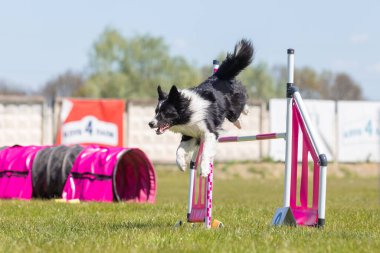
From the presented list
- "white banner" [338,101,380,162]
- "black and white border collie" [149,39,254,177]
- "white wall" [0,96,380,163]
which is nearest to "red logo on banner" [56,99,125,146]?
"white wall" [0,96,380,163]

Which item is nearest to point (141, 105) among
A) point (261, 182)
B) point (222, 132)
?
point (261, 182)

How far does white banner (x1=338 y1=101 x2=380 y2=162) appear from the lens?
1014 inches

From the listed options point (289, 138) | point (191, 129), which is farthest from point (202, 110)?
point (289, 138)

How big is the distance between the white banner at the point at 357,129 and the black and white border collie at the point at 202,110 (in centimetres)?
1908

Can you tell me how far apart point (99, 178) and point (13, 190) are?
1.53m

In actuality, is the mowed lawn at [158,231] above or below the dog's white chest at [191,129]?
below

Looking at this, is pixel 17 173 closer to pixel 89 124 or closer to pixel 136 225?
pixel 136 225

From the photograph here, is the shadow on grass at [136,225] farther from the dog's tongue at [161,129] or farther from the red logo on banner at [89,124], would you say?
the red logo on banner at [89,124]

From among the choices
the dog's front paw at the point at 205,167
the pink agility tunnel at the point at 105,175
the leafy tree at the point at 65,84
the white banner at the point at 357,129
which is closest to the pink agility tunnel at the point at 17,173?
the pink agility tunnel at the point at 105,175

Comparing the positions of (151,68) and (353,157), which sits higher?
(151,68)

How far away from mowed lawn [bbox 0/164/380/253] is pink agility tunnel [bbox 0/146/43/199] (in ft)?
5.27

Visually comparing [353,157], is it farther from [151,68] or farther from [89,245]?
[151,68]

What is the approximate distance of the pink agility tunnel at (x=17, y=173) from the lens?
12.3 meters

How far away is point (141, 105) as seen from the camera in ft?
79.7
